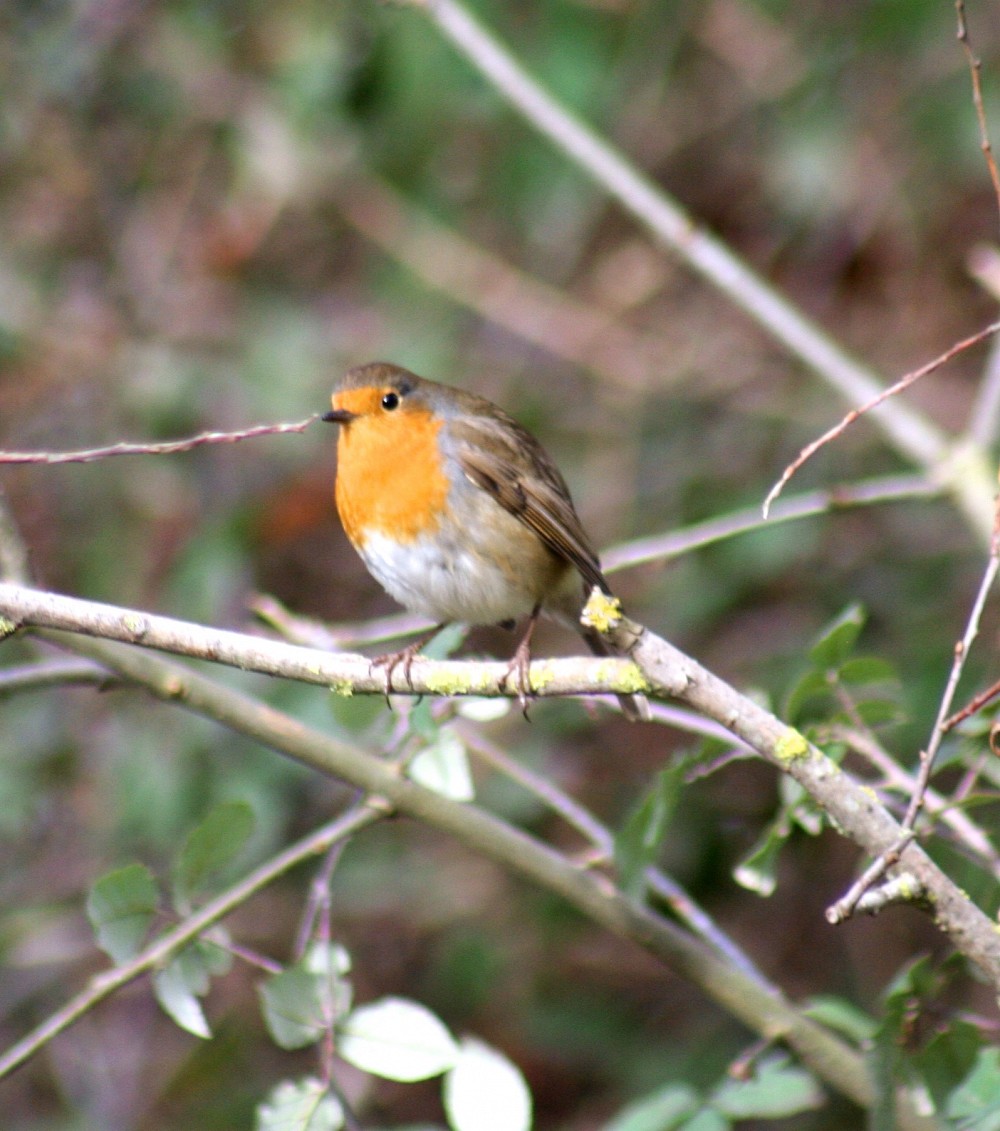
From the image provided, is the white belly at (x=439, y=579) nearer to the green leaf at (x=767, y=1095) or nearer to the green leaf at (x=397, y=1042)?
the green leaf at (x=397, y=1042)

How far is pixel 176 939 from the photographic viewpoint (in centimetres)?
227

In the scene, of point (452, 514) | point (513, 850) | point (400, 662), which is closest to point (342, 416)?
point (452, 514)

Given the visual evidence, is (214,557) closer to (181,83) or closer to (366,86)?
(366,86)

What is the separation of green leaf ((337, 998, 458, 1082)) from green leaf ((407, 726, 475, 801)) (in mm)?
340

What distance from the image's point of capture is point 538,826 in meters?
4.59

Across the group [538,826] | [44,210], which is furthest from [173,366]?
[538,826]

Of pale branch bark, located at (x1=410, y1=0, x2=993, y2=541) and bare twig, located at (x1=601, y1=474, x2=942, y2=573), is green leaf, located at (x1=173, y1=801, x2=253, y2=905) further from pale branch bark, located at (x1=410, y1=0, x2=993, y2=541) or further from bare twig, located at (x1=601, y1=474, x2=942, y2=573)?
pale branch bark, located at (x1=410, y1=0, x2=993, y2=541)

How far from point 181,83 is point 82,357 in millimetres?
997

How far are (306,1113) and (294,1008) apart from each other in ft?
0.49

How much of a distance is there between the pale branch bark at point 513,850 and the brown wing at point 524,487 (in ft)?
2.29

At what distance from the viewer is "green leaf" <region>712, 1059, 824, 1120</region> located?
7.59 feet

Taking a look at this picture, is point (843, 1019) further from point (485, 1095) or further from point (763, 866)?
point (485, 1095)

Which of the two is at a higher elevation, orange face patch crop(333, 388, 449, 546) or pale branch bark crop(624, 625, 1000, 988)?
orange face patch crop(333, 388, 449, 546)

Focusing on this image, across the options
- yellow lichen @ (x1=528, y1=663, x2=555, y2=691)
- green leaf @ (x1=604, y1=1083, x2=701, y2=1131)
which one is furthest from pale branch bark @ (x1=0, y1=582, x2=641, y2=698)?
green leaf @ (x1=604, y1=1083, x2=701, y2=1131)
